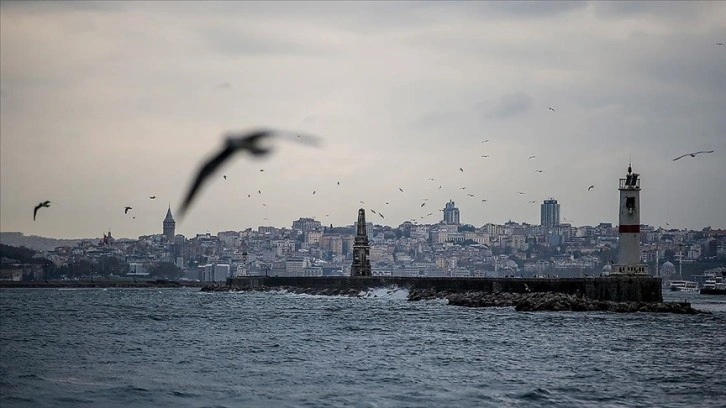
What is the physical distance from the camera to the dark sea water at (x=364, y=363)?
2102cm

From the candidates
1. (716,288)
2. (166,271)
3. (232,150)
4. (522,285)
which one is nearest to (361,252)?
(522,285)

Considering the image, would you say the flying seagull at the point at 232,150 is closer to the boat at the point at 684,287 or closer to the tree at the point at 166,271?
the boat at the point at 684,287

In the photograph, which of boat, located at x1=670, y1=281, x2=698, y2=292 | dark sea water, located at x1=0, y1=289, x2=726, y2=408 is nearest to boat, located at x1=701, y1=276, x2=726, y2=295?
boat, located at x1=670, y1=281, x2=698, y2=292

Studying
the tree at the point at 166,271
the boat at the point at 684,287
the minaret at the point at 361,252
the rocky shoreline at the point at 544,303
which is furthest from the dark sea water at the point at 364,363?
the tree at the point at 166,271

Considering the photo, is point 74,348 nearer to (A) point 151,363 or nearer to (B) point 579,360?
(A) point 151,363

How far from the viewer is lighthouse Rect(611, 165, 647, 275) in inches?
1986

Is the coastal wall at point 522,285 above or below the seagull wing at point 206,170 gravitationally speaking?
below

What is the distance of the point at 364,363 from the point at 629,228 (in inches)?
1036

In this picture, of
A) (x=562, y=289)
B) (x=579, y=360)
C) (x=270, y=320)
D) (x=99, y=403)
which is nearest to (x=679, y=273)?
(x=562, y=289)

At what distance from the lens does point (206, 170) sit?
9.62 m

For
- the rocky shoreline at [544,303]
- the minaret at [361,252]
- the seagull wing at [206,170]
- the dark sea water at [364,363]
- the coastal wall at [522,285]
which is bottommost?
the dark sea water at [364,363]

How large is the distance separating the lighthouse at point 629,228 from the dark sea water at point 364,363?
729 cm

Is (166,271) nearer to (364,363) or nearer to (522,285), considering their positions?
(522,285)

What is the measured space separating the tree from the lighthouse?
13477 centimetres
